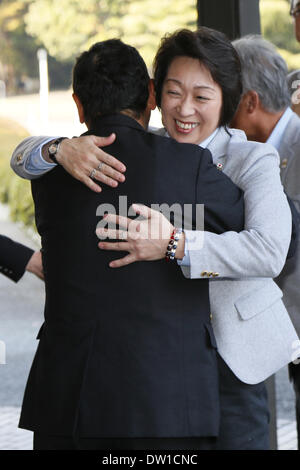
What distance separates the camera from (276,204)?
1.89 metres

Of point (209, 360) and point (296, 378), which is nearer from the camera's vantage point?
point (209, 360)

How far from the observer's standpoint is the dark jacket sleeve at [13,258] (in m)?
2.56

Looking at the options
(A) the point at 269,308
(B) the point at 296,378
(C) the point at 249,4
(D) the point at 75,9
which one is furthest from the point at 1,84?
(A) the point at 269,308

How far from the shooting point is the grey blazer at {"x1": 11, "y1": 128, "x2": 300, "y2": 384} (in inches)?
71.8

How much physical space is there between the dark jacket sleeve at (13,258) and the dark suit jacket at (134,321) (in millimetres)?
710

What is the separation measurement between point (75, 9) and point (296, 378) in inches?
152

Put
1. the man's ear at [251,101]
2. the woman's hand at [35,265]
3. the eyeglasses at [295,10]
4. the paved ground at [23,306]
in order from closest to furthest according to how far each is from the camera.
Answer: the woman's hand at [35,265] → the man's ear at [251,101] → the eyeglasses at [295,10] → the paved ground at [23,306]

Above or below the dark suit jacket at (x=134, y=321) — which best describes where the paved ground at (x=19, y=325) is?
below

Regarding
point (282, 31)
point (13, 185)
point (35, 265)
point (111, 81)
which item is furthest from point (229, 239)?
point (282, 31)

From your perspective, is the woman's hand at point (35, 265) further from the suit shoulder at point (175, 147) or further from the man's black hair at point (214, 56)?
the suit shoulder at point (175, 147)

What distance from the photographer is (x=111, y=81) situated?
187 centimetres

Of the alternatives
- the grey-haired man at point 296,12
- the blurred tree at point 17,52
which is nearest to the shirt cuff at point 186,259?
the grey-haired man at point 296,12

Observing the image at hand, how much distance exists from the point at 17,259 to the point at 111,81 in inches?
35.1

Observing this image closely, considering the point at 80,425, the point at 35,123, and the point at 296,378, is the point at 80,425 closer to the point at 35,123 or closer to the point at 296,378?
the point at 296,378
